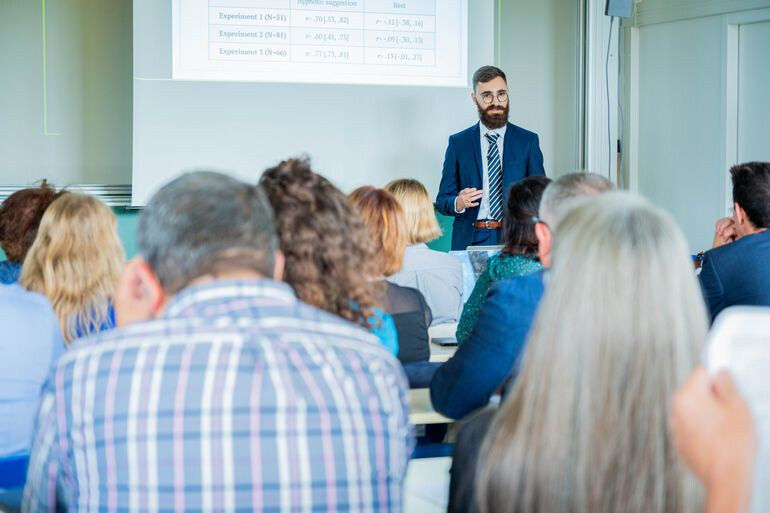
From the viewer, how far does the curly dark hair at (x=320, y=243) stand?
192 cm

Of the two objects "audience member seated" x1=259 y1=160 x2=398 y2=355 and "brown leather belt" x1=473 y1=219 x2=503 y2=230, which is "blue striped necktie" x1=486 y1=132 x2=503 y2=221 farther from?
"audience member seated" x1=259 y1=160 x2=398 y2=355

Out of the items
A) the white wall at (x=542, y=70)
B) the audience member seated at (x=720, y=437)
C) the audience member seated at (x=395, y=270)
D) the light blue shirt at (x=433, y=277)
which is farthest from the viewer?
the white wall at (x=542, y=70)

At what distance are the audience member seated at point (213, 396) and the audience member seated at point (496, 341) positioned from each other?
855mm

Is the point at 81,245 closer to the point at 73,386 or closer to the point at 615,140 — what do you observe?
the point at 73,386

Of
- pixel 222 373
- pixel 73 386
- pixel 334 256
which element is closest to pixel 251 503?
Result: pixel 222 373

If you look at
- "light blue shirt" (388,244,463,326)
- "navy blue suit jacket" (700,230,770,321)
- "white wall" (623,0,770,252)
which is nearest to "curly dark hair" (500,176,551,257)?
"light blue shirt" (388,244,463,326)

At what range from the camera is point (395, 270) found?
9.81 feet

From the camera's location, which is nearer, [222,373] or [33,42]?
[222,373]

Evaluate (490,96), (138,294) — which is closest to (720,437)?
(138,294)

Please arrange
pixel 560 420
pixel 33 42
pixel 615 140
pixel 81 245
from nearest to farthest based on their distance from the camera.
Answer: pixel 560 420 → pixel 81 245 → pixel 33 42 → pixel 615 140

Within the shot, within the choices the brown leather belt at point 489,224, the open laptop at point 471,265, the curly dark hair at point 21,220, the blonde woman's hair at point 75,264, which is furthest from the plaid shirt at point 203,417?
the brown leather belt at point 489,224

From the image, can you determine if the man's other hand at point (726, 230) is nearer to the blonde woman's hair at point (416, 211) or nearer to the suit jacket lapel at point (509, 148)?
the blonde woman's hair at point (416, 211)

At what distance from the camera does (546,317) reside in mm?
1182

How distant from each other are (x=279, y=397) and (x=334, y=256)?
68 cm
